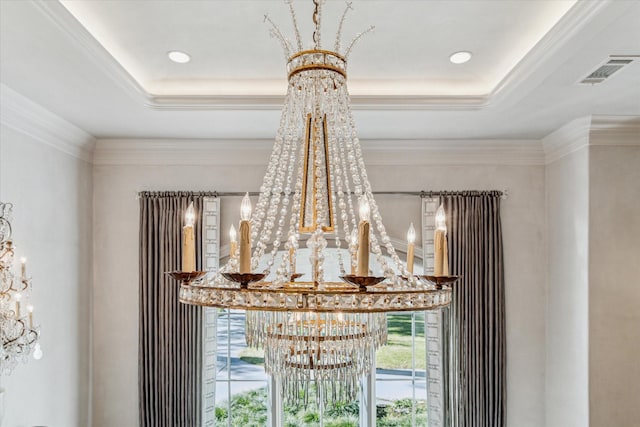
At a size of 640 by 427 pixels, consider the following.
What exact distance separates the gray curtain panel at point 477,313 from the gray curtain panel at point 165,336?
6.12 ft

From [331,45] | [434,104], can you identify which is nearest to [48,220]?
[331,45]

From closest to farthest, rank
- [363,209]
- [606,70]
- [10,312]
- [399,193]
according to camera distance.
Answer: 1. [363,209]
2. [606,70]
3. [10,312]
4. [399,193]

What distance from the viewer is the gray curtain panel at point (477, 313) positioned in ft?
11.3

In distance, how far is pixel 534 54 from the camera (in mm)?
2168

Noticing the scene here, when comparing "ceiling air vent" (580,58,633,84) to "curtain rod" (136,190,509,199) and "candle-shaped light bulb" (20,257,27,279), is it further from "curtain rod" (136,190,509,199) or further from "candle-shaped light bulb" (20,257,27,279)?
"candle-shaped light bulb" (20,257,27,279)

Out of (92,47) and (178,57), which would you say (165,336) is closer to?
(178,57)

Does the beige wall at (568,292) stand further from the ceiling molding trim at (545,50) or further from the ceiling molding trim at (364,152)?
the ceiling molding trim at (545,50)

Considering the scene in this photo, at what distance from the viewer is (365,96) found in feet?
9.12

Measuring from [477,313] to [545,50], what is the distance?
79.5 inches

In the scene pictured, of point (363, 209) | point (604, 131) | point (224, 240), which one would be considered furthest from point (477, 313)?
point (363, 209)

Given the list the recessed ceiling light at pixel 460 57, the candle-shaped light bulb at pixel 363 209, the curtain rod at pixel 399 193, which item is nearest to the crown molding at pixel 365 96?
the recessed ceiling light at pixel 460 57

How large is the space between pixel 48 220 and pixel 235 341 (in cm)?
162

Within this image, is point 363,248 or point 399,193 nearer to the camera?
point 363,248

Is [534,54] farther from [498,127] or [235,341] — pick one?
[235,341]
